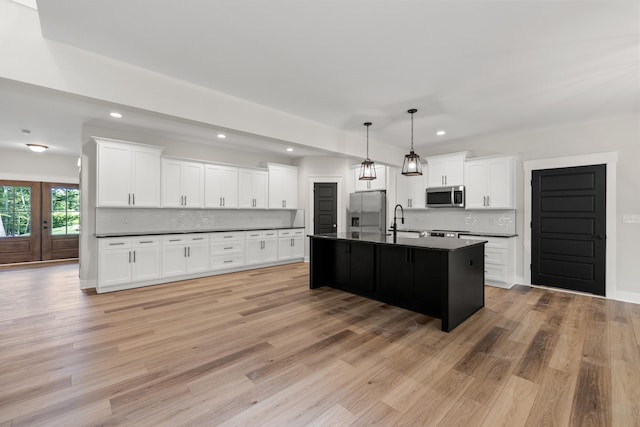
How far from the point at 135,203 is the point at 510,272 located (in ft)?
21.1

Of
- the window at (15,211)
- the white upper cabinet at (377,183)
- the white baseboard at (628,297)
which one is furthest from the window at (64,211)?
the white baseboard at (628,297)

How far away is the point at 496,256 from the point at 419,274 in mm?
2198

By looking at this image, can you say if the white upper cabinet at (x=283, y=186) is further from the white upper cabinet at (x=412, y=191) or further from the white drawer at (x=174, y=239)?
the white upper cabinet at (x=412, y=191)

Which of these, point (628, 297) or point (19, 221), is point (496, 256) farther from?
point (19, 221)

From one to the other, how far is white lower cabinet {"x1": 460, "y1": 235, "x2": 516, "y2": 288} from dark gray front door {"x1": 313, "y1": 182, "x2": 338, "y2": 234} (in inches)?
134

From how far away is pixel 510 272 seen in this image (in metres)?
4.83

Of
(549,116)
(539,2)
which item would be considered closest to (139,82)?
(539,2)

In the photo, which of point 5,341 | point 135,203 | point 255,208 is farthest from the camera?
point 255,208

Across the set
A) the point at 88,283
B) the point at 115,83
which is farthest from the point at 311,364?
the point at 88,283

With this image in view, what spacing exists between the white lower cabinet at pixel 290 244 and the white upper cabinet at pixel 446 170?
3234mm

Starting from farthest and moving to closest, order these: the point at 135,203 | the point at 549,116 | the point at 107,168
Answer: the point at 135,203
the point at 107,168
the point at 549,116

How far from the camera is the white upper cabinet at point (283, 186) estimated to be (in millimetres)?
6883

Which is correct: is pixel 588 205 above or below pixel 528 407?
above

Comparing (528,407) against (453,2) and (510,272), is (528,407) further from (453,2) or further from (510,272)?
(510,272)
